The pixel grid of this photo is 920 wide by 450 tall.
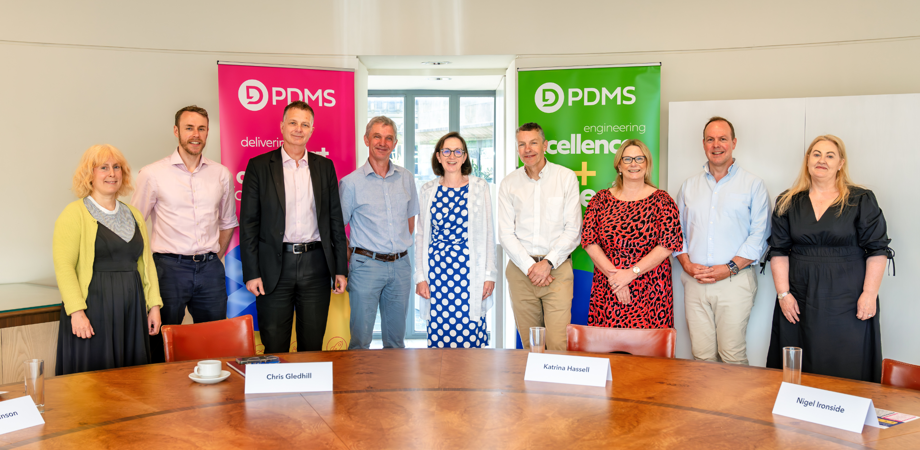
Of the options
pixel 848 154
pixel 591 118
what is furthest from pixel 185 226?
pixel 848 154

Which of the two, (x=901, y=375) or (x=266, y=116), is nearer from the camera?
(x=901, y=375)

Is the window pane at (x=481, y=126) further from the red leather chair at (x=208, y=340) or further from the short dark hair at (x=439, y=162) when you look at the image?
the red leather chair at (x=208, y=340)

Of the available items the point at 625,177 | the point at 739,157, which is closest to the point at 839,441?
the point at 625,177

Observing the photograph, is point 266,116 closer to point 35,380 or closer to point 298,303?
point 298,303

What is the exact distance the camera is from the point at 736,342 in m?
3.65

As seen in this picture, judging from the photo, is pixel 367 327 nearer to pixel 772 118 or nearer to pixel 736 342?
pixel 736 342

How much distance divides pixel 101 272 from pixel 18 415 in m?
1.41

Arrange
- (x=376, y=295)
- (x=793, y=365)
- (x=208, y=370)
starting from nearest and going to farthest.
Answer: (x=793, y=365) < (x=208, y=370) < (x=376, y=295)

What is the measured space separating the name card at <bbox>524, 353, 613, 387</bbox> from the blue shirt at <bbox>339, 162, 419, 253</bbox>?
6.32 feet

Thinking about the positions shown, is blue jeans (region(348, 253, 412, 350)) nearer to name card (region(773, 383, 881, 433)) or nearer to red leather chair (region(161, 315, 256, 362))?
red leather chair (region(161, 315, 256, 362))

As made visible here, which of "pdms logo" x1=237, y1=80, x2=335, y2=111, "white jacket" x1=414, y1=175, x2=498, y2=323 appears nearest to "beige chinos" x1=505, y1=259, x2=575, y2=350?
"white jacket" x1=414, y1=175, x2=498, y2=323

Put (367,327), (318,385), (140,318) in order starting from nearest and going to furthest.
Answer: (318,385), (140,318), (367,327)

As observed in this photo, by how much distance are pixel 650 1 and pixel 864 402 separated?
3.83 m

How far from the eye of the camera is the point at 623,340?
7.91 ft
